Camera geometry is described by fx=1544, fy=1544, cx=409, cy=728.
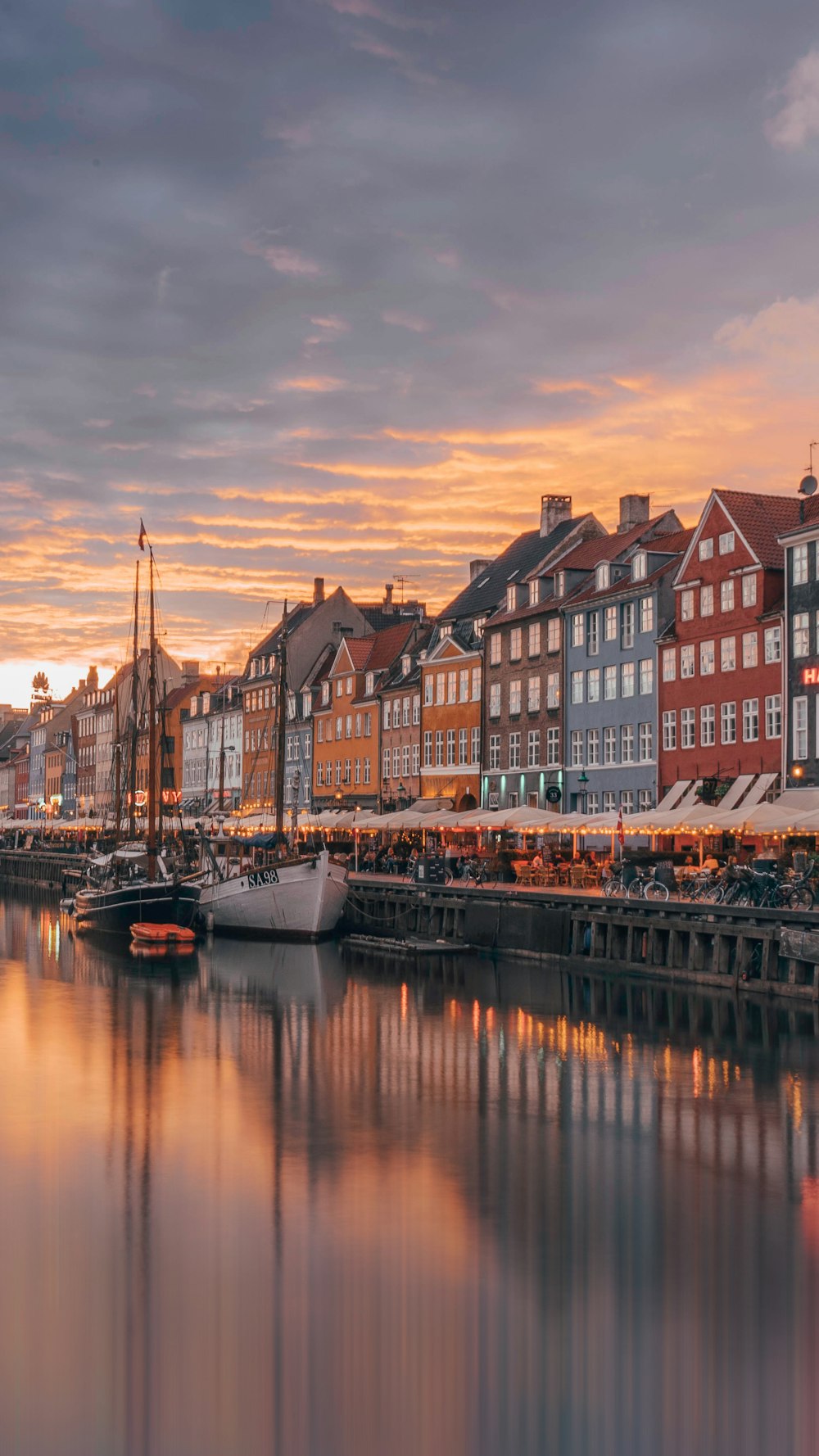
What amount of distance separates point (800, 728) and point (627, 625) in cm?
1629

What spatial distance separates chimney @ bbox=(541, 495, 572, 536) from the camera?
297 ft

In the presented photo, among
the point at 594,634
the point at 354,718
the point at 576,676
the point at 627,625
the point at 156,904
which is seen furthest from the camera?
the point at 354,718

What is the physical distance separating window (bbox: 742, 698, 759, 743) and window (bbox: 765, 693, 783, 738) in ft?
2.20

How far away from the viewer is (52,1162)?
22094 millimetres

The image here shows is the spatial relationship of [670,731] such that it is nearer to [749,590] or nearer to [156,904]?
[749,590]

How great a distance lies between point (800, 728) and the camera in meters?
57.8

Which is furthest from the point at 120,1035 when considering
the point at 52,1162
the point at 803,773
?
the point at 803,773

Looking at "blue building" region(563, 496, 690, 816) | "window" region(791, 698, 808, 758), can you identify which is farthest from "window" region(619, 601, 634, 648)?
"window" region(791, 698, 808, 758)

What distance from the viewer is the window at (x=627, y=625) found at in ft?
237

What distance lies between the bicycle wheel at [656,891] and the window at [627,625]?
84.1ft

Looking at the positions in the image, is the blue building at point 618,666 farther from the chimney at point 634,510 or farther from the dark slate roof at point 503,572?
the dark slate roof at point 503,572

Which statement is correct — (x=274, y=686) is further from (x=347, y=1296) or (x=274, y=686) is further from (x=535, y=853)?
(x=347, y=1296)

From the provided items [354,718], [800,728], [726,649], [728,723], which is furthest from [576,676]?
[354,718]

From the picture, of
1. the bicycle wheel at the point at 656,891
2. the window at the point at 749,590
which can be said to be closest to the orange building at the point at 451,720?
the window at the point at 749,590
